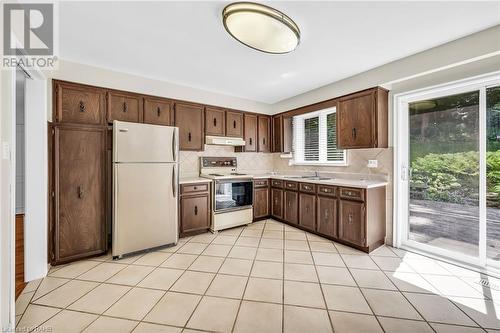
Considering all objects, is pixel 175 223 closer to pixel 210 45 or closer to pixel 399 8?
pixel 210 45

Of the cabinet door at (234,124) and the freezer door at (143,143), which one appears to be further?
the cabinet door at (234,124)

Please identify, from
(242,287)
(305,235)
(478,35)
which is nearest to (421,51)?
(478,35)

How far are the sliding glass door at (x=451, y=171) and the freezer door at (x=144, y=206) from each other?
3288 millimetres

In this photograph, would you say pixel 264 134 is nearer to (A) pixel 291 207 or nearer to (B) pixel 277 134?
(B) pixel 277 134

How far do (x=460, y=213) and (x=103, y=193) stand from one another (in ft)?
15.0

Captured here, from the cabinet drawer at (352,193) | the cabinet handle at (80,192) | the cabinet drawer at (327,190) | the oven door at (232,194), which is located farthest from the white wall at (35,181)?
the cabinet drawer at (352,193)

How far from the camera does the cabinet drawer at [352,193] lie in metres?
2.93

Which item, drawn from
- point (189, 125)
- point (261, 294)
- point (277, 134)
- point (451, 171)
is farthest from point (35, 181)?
point (451, 171)

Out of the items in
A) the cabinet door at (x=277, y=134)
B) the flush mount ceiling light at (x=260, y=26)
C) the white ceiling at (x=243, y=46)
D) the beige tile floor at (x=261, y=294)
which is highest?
the white ceiling at (x=243, y=46)

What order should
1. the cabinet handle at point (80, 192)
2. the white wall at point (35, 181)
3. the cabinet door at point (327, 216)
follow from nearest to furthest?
1. the white wall at point (35, 181)
2. the cabinet handle at point (80, 192)
3. the cabinet door at point (327, 216)

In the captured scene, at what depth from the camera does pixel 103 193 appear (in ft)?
9.38

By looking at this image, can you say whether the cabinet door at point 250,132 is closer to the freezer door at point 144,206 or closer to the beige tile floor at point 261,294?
the freezer door at point 144,206

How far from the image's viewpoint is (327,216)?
3.40 m

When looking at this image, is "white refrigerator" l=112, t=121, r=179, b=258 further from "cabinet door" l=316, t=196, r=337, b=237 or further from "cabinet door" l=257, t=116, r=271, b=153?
"cabinet door" l=316, t=196, r=337, b=237
